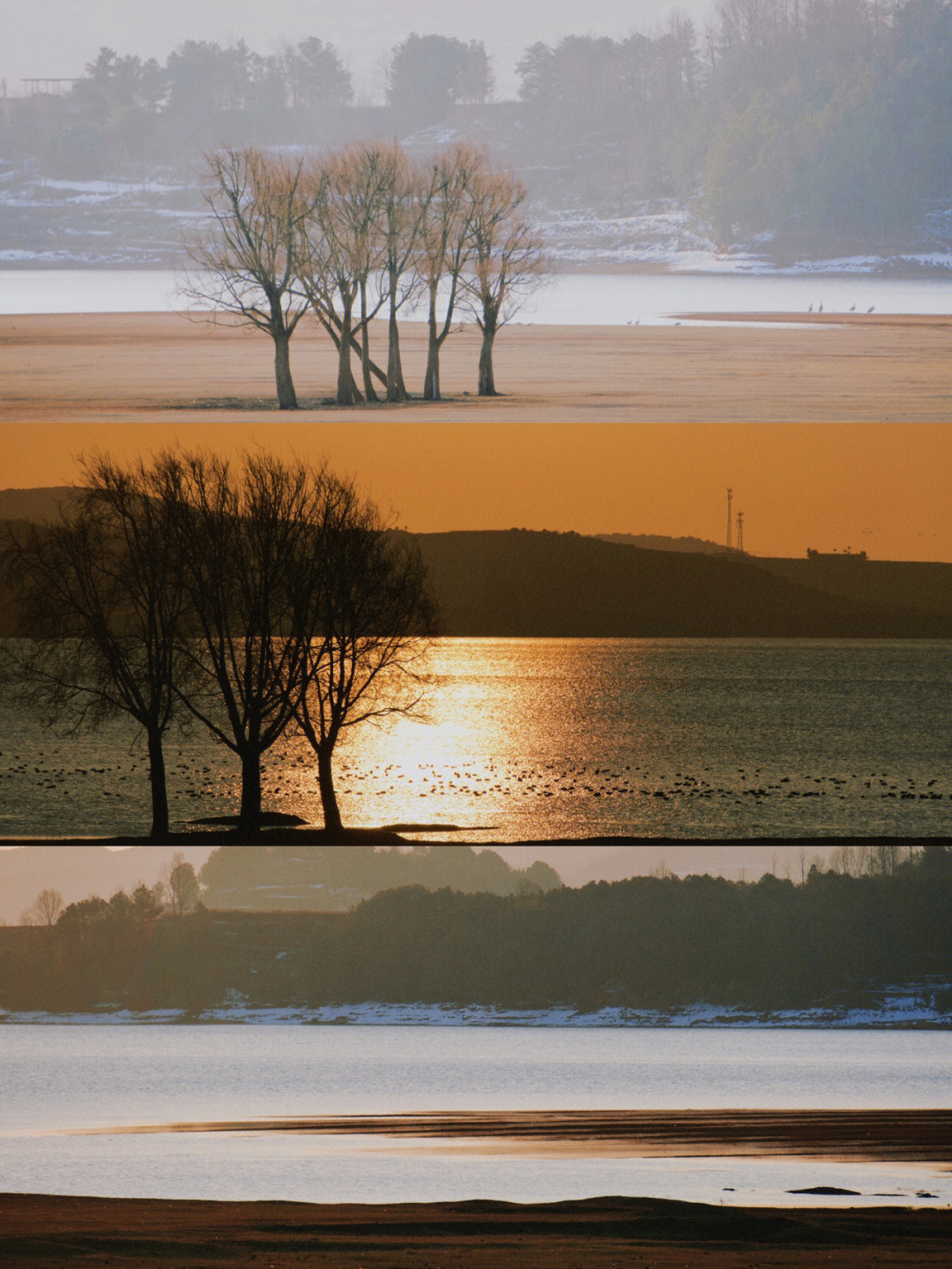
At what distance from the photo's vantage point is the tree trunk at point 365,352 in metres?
8.16

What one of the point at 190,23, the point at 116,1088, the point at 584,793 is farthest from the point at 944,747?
the point at 116,1088

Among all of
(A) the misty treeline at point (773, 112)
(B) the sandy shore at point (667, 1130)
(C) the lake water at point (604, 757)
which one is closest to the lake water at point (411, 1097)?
(B) the sandy shore at point (667, 1130)

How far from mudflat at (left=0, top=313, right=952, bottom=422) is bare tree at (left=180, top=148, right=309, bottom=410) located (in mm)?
89

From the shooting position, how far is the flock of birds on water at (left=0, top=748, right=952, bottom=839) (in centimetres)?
799

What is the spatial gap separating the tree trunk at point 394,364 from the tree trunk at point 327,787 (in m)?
1.80

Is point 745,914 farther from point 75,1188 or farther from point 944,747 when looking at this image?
point 75,1188

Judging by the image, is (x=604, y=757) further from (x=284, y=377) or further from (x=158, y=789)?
(x=284, y=377)

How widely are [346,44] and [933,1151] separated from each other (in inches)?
253

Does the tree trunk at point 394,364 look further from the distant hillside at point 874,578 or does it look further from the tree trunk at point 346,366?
the distant hillside at point 874,578

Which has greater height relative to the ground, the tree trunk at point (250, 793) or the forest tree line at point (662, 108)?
the forest tree line at point (662, 108)

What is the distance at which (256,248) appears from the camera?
26.7 feet

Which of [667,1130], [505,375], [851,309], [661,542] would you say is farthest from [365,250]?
[667,1130]

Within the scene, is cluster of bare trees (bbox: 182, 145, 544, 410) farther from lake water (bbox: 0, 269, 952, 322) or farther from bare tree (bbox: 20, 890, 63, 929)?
bare tree (bbox: 20, 890, 63, 929)

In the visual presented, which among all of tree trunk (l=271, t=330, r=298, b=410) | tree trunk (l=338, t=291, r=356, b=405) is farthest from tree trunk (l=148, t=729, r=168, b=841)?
tree trunk (l=338, t=291, r=356, b=405)
